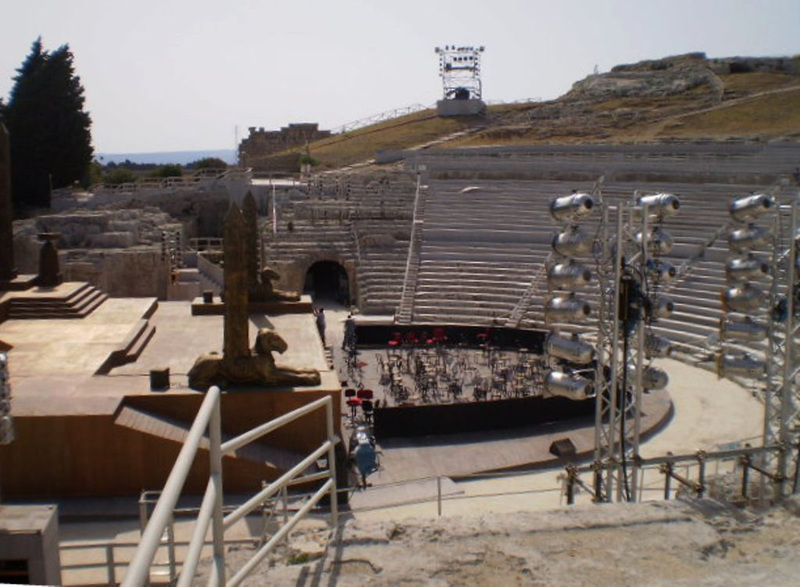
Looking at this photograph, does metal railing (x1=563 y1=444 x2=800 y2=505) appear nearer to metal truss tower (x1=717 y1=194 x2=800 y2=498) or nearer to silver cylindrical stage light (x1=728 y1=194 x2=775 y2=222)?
metal truss tower (x1=717 y1=194 x2=800 y2=498)

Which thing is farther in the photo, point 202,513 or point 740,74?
point 740,74

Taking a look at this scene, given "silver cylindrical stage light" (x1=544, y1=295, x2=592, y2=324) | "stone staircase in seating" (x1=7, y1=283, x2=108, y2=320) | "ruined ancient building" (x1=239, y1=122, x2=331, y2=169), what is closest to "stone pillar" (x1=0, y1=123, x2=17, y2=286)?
"stone staircase in seating" (x1=7, y1=283, x2=108, y2=320)

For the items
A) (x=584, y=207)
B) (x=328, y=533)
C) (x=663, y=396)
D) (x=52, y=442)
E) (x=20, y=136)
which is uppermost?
(x=20, y=136)

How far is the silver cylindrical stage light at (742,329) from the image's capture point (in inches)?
390

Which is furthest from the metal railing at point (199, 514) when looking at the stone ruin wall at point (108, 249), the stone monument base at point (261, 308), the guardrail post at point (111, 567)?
the stone ruin wall at point (108, 249)

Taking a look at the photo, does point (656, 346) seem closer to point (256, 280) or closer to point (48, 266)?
point (256, 280)

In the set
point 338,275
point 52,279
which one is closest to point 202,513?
point 52,279

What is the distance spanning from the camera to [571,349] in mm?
9883

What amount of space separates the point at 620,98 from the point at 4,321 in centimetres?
5096

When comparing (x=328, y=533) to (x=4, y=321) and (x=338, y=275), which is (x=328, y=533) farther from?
(x=338, y=275)

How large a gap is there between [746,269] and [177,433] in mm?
7229

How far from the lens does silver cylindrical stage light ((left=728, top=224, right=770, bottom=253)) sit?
965 cm

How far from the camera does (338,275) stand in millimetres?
30266

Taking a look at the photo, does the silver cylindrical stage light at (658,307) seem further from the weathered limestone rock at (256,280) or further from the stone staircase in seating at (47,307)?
the stone staircase in seating at (47,307)
